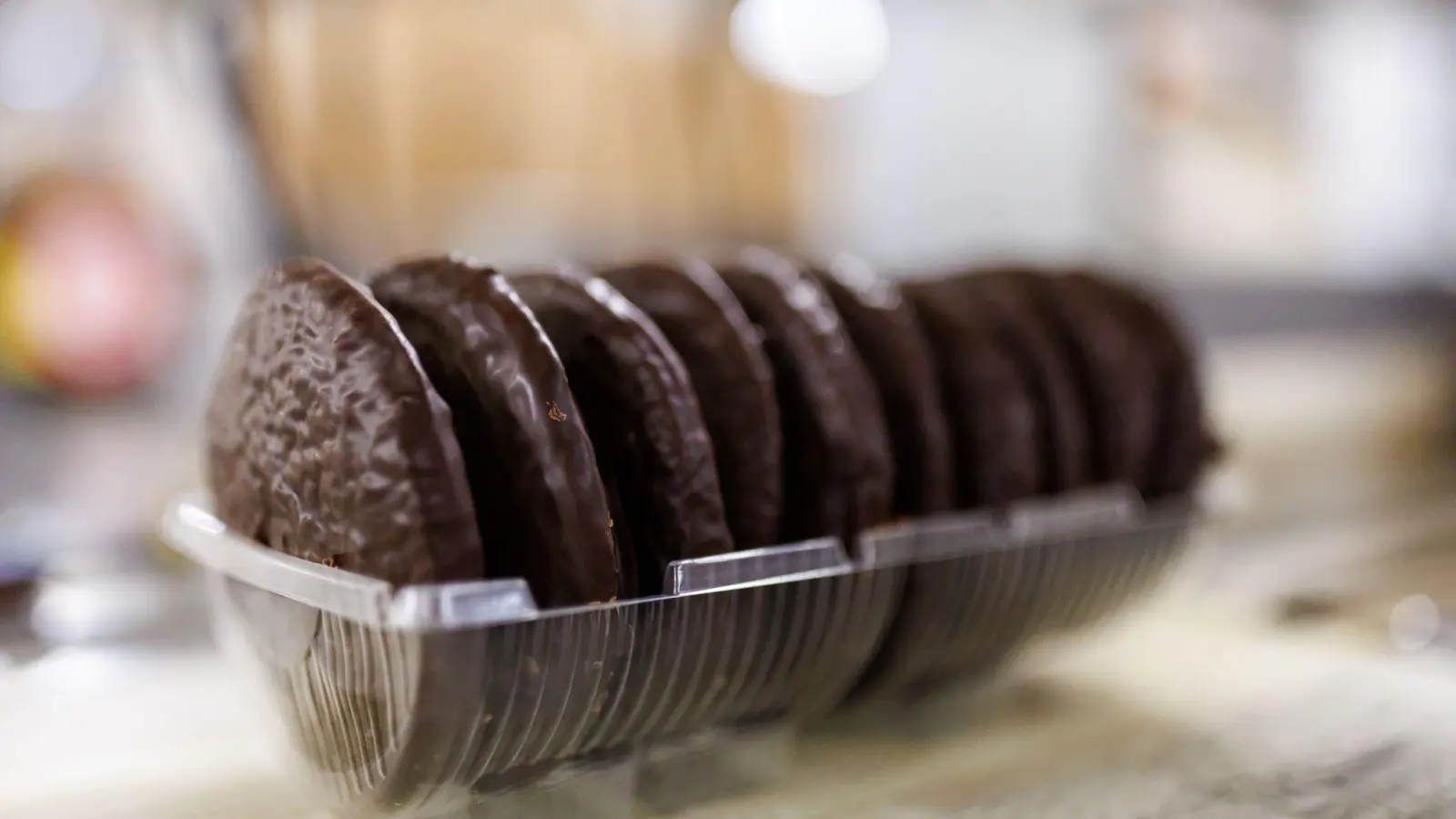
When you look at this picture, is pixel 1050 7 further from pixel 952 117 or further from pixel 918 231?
pixel 918 231

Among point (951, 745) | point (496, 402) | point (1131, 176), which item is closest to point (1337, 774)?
point (951, 745)

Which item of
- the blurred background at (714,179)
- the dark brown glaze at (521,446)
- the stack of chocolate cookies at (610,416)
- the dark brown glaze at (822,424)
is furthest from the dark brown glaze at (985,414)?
the dark brown glaze at (521,446)

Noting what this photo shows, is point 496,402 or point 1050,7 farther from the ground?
point 1050,7

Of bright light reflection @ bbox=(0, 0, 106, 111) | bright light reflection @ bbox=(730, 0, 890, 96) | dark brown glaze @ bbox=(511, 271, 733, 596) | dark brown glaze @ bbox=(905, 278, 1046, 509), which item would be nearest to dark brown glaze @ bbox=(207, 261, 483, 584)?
dark brown glaze @ bbox=(511, 271, 733, 596)

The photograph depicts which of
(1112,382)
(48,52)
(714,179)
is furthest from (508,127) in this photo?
(1112,382)

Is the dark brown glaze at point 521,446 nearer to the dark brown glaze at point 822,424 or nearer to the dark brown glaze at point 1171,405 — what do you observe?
the dark brown glaze at point 822,424

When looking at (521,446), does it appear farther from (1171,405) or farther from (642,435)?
(1171,405)
